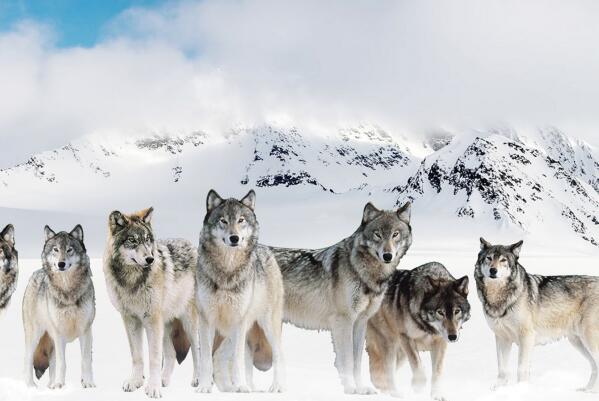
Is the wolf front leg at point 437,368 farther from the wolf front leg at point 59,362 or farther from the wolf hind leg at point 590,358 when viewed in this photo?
the wolf front leg at point 59,362

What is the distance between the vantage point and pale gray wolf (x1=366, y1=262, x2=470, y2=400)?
863 centimetres

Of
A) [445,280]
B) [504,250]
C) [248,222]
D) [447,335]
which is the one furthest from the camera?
[504,250]

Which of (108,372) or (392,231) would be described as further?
(108,372)

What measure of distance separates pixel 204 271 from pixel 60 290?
1905mm

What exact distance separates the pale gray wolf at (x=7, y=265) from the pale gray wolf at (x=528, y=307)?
6137mm

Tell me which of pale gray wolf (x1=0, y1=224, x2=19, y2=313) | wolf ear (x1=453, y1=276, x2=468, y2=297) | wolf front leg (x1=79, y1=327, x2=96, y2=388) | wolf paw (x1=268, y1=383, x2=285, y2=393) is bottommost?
wolf paw (x1=268, y1=383, x2=285, y2=393)

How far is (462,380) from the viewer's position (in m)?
→ 11.5

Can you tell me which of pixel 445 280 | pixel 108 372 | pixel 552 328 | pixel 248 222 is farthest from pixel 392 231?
pixel 108 372

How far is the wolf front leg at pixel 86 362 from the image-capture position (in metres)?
8.33

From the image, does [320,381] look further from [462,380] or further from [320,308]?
[462,380]

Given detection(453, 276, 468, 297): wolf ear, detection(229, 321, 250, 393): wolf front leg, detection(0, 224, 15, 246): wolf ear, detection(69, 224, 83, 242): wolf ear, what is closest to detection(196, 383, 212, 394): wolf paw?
detection(229, 321, 250, 393): wolf front leg

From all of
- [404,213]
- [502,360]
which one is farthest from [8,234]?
[502,360]

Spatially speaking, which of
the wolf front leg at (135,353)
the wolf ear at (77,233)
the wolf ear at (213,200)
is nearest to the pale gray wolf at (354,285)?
the wolf ear at (213,200)

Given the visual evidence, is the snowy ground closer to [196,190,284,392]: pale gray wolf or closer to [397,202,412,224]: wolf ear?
[196,190,284,392]: pale gray wolf
